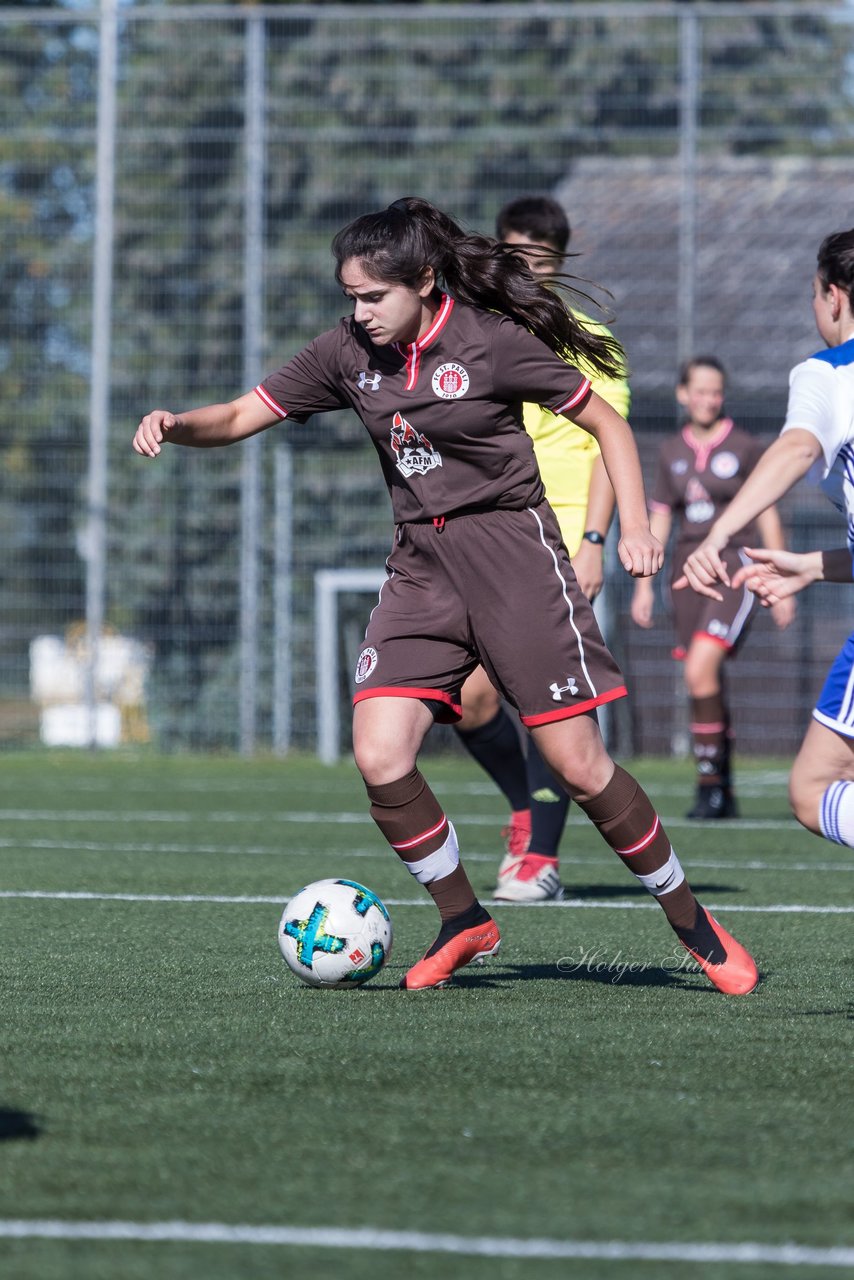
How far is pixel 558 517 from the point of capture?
267 inches

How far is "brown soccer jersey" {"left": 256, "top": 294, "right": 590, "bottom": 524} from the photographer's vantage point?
467cm

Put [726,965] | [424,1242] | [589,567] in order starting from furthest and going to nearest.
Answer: [589,567], [726,965], [424,1242]

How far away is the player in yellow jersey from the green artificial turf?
8.3 inches

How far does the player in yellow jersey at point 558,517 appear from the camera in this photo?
6512 mm

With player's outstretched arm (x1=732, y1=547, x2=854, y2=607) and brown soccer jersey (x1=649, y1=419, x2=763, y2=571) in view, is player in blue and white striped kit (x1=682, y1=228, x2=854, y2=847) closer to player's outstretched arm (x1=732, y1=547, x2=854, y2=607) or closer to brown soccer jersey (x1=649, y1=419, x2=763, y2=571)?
player's outstretched arm (x1=732, y1=547, x2=854, y2=607)

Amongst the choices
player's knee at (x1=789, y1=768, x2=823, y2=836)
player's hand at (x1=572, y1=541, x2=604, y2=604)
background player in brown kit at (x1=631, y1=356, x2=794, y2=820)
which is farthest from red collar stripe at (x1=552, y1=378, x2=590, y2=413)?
background player in brown kit at (x1=631, y1=356, x2=794, y2=820)

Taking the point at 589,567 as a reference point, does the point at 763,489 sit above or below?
above

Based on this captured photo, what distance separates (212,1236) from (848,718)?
7.72ft

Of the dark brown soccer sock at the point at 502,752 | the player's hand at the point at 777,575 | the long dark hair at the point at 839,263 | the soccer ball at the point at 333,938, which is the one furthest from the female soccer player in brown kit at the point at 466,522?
the dark brown soccer sock at the point at 502,752

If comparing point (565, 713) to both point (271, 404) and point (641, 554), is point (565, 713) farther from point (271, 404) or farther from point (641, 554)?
point (271, 404)

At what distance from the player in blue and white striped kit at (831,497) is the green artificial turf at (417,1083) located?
51 centimetres

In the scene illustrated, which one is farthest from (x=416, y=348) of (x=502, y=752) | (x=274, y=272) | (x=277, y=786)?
(x=274, y=272)
